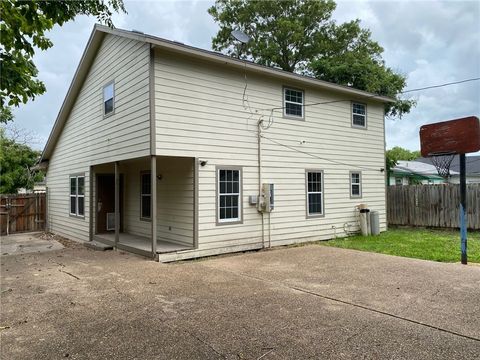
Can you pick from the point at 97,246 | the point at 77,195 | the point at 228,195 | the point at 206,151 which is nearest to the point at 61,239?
the point at 77,195

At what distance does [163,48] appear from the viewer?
8250 millimetres

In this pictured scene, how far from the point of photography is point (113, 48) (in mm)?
10414

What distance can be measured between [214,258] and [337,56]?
61.3ft

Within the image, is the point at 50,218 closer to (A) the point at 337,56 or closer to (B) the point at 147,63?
(B) the point at 147,63

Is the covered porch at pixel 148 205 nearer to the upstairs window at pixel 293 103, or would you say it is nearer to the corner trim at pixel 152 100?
the corner trim at pixel 152 100

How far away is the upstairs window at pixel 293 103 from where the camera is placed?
11102 millimetres

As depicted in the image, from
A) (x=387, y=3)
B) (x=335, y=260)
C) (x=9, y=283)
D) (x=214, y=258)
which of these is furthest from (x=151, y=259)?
(x=387, y=3)

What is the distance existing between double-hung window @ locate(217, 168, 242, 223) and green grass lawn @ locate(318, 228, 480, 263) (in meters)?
3.31

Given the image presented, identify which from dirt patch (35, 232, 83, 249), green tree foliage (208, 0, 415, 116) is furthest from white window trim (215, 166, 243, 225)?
green tree foliage (208, 0, 415, 116)

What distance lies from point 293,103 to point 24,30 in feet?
28.4

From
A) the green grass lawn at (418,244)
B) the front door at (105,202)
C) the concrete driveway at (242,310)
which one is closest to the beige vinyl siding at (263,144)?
the green grass lawn at (418,244)

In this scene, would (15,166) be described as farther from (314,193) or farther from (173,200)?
(314,193)

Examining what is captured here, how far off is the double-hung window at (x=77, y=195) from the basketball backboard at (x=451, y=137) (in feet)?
35.5

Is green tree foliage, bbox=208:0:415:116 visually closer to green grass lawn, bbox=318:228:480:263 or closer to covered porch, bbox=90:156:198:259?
green grass lawn, bbox=318:228:480:263
